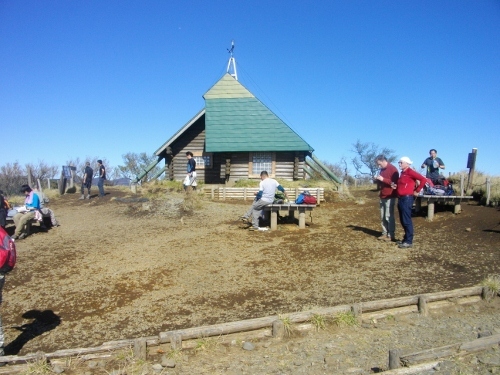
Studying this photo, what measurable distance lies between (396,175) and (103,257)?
695cm

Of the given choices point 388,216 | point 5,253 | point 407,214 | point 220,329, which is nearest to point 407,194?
point 407,214

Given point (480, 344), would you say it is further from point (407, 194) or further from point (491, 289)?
point (407, 194)

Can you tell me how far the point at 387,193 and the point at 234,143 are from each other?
10759 millimetres

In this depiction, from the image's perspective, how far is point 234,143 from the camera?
61.3 ft

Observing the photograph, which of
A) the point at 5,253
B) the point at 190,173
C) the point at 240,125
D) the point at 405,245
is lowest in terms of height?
the point at 405,245

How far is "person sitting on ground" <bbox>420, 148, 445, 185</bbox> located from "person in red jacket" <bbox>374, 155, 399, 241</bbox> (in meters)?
3.91

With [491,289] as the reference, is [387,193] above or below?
above

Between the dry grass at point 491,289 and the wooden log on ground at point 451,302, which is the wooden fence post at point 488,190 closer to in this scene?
the dry grass at point 491,289

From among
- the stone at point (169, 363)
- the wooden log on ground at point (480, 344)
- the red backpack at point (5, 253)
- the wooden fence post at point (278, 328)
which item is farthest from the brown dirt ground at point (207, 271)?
the wooden log on ground at point (480, 344)

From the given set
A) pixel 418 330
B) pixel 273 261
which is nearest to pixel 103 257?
pixel 273 261

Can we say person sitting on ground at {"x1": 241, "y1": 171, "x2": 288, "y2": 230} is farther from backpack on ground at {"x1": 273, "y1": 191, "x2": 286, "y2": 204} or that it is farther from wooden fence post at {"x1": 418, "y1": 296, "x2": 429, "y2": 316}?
wooden fence post at {"x1": 418, "y1": 296, "x2": 429, "y2": 316}

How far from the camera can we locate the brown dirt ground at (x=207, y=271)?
18.2 feet

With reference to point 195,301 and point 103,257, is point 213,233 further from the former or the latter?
point 195,301

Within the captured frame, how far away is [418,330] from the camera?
4.95 metres
